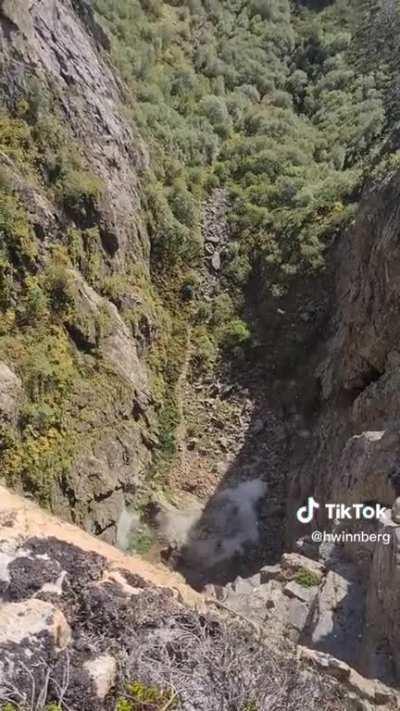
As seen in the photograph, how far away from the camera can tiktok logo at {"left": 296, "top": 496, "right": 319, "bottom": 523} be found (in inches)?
552

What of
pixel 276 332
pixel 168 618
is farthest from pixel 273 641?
pixel 276 332

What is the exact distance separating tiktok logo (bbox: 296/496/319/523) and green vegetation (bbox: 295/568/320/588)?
379cm

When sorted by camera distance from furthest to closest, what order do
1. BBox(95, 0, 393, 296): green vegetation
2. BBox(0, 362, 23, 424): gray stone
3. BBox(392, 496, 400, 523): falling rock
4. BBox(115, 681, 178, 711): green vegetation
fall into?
BBox(95, 0, 393, 296): green vegetation
BBox(0, 362, 23, 424): gray stone
BBox(392, 496, 400, 523): falling rock
BBox(115, 681, 178, 711): green vegetation

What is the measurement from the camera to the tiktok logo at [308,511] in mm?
14023

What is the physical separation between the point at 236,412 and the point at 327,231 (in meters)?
6.92

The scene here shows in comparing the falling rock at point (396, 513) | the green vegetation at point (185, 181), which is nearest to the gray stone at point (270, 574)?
the falling rock at point (396, 513)

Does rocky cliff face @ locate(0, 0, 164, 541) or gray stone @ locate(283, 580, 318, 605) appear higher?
rocky cliff face @ locate(0, 0, 164, 541)

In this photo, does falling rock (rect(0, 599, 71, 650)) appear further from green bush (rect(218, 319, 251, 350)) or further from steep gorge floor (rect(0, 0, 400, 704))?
green bush (rect(218, 319, 251, 350))

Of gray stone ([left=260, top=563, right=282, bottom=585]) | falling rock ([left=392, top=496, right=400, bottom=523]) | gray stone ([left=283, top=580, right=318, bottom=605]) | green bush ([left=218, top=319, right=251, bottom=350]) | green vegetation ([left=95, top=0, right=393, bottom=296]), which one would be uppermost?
green vegetation ([left=95, top=0, right=393, bottom=296])

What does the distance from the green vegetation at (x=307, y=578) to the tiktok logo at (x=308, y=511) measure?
3.79 metres

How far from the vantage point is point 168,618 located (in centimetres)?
593

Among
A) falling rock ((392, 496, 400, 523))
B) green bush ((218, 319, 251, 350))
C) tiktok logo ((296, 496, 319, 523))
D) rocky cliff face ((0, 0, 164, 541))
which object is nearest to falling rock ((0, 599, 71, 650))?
falling rock ((392, 496, 400, 523))

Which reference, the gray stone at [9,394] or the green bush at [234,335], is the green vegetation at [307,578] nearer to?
the gray stone at [9,394]

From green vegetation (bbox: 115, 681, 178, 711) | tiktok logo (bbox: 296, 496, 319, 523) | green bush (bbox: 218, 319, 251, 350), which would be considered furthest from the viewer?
green bush (bbox: 218, 319, 251, 350)
